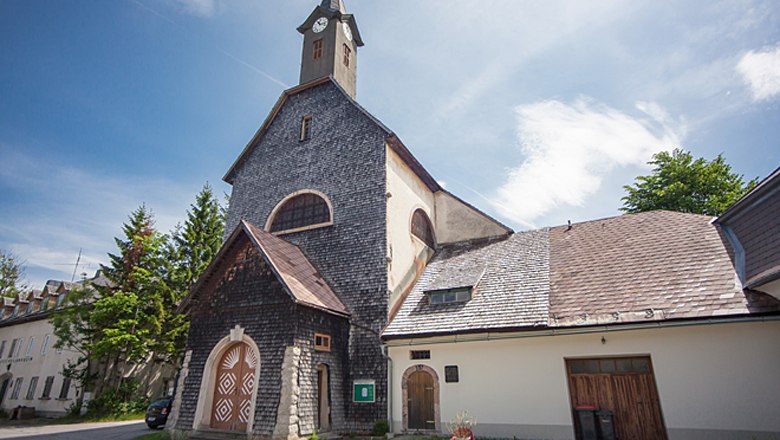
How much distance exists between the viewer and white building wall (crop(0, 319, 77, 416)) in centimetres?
2355

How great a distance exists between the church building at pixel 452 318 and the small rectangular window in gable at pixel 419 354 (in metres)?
0.03

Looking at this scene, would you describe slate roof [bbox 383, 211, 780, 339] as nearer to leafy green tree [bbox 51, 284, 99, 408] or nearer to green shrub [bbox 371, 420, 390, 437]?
green shrub [bbox 371, 420, 390, 437]

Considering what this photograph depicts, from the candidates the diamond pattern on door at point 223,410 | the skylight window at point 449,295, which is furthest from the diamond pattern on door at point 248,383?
the skylight window at point 449,295

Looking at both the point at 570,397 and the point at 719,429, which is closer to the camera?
the point at 719,429

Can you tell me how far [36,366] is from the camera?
25578 millimetres

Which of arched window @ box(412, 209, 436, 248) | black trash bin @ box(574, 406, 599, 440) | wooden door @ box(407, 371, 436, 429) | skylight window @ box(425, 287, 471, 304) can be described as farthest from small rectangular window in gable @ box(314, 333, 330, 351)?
black trash bin @ box(574, 406, 599, 440)

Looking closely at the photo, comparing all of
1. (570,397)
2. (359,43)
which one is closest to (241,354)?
(570,397)

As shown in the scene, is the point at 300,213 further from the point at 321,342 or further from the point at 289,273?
the point at 321,342

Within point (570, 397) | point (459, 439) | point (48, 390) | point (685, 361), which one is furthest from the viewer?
point (48, 390)

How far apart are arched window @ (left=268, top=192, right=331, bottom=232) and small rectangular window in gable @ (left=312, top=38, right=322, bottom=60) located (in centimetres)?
732

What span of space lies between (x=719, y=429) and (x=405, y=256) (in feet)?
32.5

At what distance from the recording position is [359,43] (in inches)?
830

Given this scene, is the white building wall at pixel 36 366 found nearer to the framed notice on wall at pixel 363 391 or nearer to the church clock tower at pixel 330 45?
the framed notice on wall at pixel 363 391

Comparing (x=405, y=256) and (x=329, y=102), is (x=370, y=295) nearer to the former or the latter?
(x=405, y=256)
